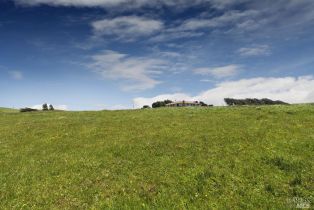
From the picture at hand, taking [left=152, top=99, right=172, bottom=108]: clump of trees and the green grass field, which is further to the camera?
[left=152, top=99, right=172, bottom=108]: clump of trees

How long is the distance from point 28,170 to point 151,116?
22719 millimetres

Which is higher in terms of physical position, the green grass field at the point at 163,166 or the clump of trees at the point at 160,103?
the clump of trees at the point at 160,103

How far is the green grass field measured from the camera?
19.0 metres

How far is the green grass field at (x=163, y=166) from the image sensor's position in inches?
750

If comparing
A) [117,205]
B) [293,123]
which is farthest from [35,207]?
[293,123]

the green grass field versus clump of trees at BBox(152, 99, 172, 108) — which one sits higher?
clump of trees at BBox(152, 99, 172, 108)

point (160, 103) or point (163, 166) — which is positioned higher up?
point (160, 103)

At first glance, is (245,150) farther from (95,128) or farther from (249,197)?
(95,128)

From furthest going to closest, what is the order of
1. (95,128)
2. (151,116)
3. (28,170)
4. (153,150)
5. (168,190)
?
(151,116)
(95,128)
(153,150)
(28,170)
(168,190)

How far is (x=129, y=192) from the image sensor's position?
790 inches

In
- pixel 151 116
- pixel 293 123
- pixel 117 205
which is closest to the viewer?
pixel 117 205

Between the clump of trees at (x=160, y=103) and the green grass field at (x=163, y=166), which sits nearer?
the green grass field at (x=163, y=166)

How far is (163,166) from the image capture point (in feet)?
77.8

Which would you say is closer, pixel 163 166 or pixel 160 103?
pixel 163 166
